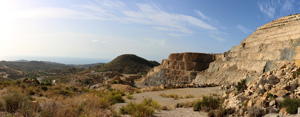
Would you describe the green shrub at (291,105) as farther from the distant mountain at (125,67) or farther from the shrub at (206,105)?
the distant mountain at (125,67)

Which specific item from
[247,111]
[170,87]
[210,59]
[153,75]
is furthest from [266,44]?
[153,75]

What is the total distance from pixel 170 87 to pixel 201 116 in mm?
13834

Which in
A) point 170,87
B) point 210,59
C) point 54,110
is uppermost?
point 210,59

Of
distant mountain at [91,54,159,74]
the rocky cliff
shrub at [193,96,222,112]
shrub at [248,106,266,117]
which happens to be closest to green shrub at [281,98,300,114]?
shrub at [248,106,266,117]

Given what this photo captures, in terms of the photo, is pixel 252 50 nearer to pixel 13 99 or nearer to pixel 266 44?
pixel 266 44

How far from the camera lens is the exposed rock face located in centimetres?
3316

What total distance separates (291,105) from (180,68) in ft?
96.8

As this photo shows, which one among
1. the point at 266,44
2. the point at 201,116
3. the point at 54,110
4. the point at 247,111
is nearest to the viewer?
the point at 54,110

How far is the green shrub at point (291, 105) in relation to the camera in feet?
19.2

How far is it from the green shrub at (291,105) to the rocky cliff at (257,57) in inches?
246

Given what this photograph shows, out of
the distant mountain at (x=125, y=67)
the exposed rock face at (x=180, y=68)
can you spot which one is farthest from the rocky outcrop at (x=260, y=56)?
the distant mountain at (x=125, y=67)

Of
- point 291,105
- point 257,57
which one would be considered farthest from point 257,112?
point 257,57

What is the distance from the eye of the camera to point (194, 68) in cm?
3425

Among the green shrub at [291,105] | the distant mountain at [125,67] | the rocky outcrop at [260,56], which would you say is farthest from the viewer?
the distant mountain at [125,67]
